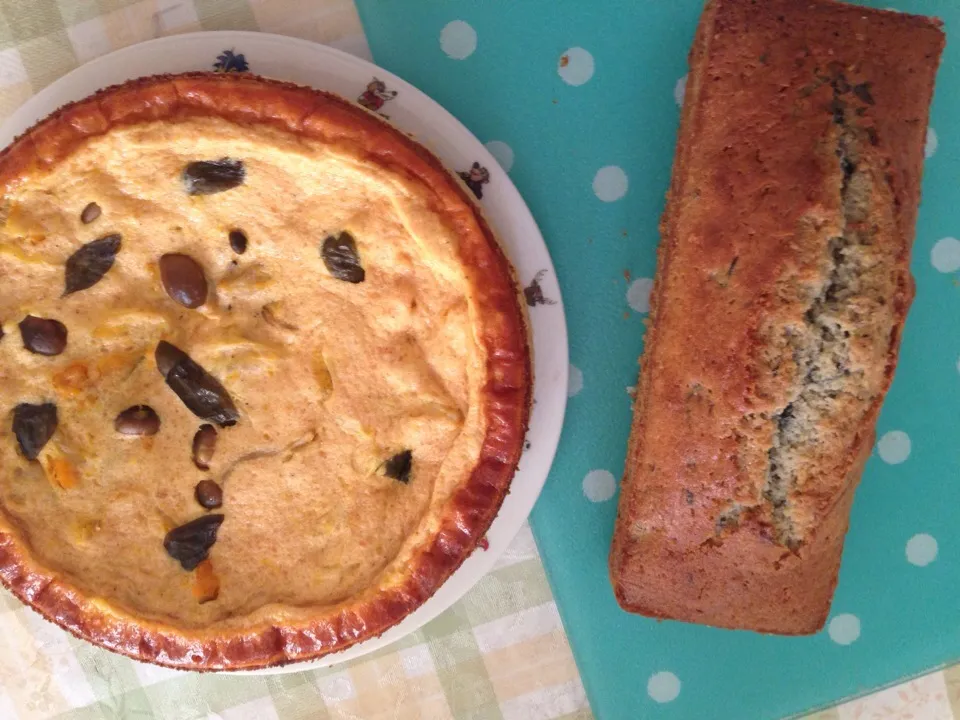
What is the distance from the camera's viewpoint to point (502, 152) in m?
2.34

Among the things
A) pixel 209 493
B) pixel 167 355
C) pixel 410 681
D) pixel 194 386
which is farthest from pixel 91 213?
pixel 410 681

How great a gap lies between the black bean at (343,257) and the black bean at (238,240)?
209 millimetres

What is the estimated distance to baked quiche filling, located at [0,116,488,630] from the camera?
6.27 ft

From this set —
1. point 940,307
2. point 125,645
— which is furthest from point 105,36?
point 940,307

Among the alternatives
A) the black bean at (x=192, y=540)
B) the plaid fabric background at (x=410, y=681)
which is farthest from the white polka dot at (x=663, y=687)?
the black bean at (x=192, y=540)

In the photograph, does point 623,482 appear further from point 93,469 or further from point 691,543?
point 93,469

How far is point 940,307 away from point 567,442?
1291mm

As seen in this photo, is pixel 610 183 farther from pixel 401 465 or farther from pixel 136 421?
pixel 136 421

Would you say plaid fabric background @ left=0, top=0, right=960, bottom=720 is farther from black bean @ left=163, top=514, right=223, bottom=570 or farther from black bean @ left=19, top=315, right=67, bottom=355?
black bean @ left=19, top=315, right=67, bottom=355

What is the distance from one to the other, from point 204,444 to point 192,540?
0.27 meters

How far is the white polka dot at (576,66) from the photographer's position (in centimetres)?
230

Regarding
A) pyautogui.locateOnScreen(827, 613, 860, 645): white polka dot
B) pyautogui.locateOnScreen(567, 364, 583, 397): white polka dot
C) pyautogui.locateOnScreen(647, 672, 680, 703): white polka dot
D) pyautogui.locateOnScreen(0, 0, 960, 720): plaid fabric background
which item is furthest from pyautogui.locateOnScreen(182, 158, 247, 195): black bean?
pyautogui.locateOnScreen(827, 613, 860, 645): white polka dot

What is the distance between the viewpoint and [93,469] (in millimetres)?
2057

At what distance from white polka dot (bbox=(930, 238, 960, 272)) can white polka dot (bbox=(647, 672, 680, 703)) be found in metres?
1.64
